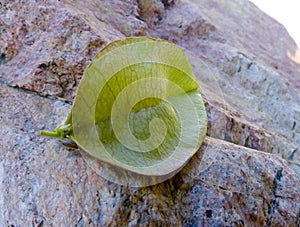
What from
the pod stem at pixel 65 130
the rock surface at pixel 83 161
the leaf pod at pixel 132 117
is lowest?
the rock surface at pixel 83 161

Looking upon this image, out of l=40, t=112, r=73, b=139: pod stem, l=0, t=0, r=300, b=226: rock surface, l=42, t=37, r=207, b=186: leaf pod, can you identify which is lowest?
l=0, t=0, r=300, b=226: rock surface

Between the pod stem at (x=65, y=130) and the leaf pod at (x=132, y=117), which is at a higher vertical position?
the leaf pod at (x=132, y=117)

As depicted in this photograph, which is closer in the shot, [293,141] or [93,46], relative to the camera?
[93,46]

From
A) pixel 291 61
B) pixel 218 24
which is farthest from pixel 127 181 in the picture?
pixel 291 61

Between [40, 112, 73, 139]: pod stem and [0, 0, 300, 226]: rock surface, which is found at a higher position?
[40, 112, 73, 139]: pod stem

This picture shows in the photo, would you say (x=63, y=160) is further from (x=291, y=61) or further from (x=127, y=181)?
(x=291, y=61)

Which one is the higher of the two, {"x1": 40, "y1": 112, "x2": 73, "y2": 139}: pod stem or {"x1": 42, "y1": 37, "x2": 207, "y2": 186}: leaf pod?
{"x1": 42, "y1": 37, "x2": 207, "y2": 186}: leaf pod

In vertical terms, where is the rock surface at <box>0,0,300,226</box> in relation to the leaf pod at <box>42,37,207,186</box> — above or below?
below

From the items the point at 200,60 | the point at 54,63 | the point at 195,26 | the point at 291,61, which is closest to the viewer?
the point at 54,63
